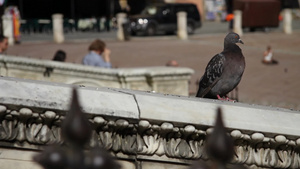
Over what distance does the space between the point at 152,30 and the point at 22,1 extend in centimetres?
821

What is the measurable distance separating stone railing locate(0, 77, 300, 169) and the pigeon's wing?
4.72 ft

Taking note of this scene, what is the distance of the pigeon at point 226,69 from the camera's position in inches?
227

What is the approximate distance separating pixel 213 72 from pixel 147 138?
2008 millimetres

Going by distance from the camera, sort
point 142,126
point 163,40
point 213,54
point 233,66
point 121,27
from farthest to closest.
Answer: point 121,27 → point 163,40 → point 213,54 → point 233,66 → point 142,126

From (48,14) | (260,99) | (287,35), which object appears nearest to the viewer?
(260,99)

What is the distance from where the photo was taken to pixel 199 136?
4.12 m

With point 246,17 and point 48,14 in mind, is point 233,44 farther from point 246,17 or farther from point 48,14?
point 48,14

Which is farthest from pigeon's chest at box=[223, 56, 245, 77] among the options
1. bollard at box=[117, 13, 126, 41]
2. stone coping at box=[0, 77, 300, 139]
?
bollard at box=[117, 13, 126, 41]

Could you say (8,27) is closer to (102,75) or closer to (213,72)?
(102,75)

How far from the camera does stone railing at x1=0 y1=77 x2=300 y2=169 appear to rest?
12.5ft

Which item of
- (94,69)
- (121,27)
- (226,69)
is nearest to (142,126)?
(226,69)

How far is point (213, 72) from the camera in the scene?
19.4 feet

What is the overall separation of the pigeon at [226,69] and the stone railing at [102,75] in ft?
15.4

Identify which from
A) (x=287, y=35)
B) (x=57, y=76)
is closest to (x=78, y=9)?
(x=287, y=35)
